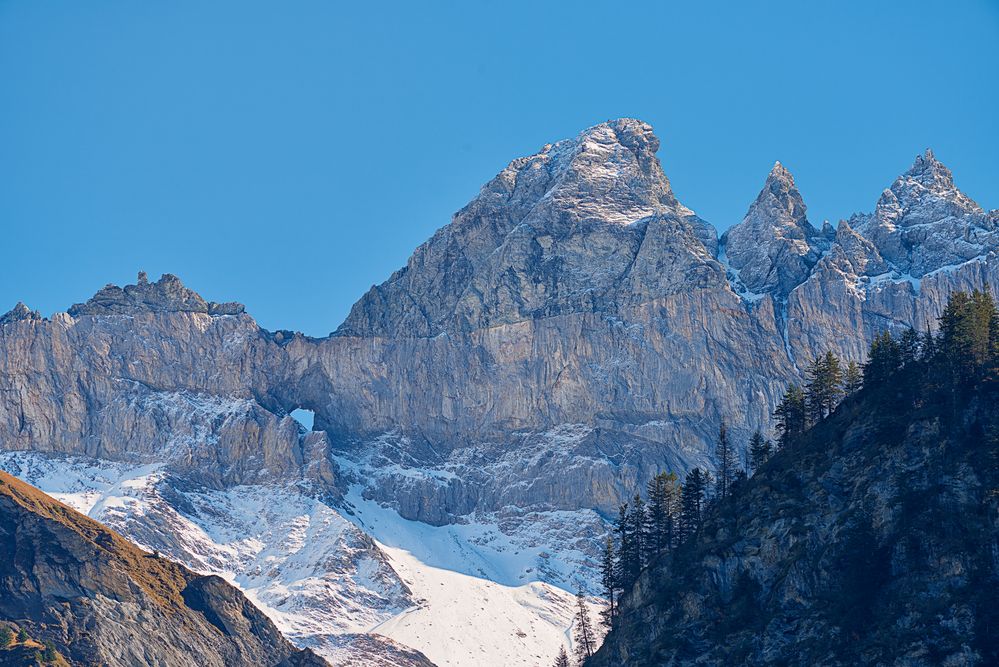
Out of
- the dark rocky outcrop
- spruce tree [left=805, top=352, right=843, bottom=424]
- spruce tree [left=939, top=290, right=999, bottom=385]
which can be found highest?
spruce tree [left=805, top=352, right=843, bottom=424]

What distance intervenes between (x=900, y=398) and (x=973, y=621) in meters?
30.7

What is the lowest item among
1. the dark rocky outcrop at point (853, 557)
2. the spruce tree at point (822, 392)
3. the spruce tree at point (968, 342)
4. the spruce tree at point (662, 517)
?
the dark rocky outcrop at point (853, 557)

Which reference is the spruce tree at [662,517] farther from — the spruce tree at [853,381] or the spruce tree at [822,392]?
the spruce tree at [853,381]

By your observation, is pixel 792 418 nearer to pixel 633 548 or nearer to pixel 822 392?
pixel 822 392

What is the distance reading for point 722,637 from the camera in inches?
5074

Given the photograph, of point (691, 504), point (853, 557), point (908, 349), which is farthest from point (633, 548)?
point (853, 557)

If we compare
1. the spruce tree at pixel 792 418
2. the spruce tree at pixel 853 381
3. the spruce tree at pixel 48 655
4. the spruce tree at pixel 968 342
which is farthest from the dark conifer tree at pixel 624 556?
the spruce tree at pixel 48 655

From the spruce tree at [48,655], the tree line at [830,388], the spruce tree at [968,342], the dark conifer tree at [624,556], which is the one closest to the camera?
the spruce tree at [968,342]

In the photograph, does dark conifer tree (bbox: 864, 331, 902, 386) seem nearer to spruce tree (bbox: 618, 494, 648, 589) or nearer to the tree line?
the tree line

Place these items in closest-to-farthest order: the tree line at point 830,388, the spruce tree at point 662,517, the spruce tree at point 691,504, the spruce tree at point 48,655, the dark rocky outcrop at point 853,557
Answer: the dark rocky outcrop at point 853,557 → the tree line at point 830,388 → the spruce tree at point 691,504 → the spruce tree at point 662,517 → the spruce tree at point 48,655

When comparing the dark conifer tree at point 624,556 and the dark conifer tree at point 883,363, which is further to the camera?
the dark conifer tree at point 624,556

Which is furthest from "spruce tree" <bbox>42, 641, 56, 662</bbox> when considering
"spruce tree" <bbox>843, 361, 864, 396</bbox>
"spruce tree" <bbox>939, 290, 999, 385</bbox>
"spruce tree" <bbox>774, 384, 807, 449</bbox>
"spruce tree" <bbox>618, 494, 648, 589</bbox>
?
"spruce tree" <bbox>939, 290, 999, 385</bbox>

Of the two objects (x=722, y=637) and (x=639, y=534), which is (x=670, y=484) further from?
(x=722, y=637)

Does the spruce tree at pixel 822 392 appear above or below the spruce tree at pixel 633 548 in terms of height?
above
